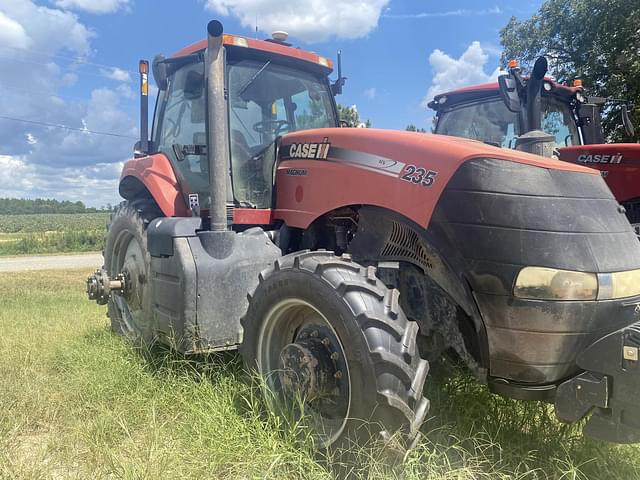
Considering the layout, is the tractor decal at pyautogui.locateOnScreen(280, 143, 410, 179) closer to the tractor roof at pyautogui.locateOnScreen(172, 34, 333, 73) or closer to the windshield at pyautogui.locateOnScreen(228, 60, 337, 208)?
the windshield at pyautogui.locateOnScreen(228, 60, 337, 208)

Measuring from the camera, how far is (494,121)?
5.98 m

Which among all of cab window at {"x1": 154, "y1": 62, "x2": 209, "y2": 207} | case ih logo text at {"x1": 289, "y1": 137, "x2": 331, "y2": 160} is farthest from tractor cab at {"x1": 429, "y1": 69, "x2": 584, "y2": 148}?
cab window at {"x1": 154, "y1": 62, "x2": 209, "y2": 207}

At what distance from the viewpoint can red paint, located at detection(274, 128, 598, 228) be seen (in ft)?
8.63

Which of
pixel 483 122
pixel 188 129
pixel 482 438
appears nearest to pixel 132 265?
pixel 188 129

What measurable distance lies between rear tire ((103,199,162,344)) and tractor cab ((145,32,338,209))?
0.51 meters

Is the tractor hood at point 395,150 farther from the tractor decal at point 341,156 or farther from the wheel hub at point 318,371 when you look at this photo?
the wheel hub at point 318,371

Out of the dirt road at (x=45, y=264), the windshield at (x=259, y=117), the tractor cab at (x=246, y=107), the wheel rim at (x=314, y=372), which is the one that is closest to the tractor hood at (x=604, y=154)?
the tractor cab at (x=246, y=107)

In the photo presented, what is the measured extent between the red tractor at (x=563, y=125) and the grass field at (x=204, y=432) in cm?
312

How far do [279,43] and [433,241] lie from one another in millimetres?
2475

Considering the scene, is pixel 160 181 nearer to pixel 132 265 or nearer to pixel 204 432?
pixel 132 265

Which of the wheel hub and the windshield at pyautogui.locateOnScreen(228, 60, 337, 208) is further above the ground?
the windshield at pyautogui.locateOnScreen(228, 60, 337, 208)

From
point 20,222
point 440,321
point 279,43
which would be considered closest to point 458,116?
point 279,43

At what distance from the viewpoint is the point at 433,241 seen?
8.66 feet

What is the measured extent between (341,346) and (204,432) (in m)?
1.01
